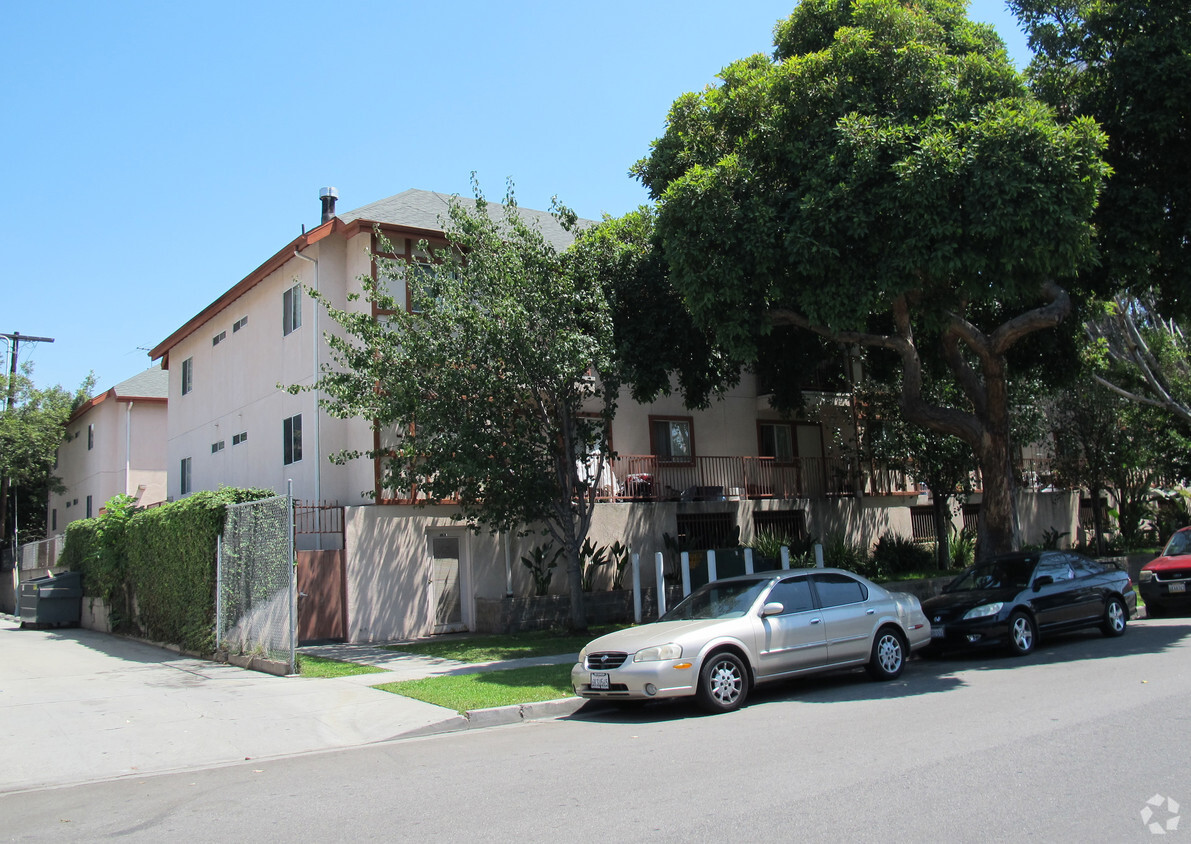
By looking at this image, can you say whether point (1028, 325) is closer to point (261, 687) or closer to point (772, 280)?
point (772, 280)

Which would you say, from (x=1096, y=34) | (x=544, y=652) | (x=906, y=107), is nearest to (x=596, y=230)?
(x=906, y=107)

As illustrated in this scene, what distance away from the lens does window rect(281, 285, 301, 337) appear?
845 inches

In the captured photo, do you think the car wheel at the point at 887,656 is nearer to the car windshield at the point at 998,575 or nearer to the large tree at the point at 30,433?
the car windshield at the point at 998,575

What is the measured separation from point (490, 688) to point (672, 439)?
43.7ft

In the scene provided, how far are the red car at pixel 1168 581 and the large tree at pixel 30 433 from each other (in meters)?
37.2

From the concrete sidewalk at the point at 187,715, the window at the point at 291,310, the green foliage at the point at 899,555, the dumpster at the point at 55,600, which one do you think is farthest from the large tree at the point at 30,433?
the green foliage at the point at 899,555

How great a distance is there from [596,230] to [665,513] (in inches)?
296

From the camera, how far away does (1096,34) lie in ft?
53.7

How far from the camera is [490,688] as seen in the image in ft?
36.2

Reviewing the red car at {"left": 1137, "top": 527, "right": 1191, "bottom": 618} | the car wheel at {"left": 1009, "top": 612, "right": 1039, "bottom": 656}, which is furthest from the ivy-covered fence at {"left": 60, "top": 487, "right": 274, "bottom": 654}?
the red car at {"left": 1137, "top": 527, "right": 1191, "bottom": 618}

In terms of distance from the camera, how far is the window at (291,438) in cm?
2116

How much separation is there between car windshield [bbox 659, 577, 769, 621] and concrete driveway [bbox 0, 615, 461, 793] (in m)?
2.93

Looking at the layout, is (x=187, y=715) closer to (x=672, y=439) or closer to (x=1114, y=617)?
(x=1114, y=617)

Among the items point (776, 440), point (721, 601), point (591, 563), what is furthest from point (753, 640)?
point (776, 440)
